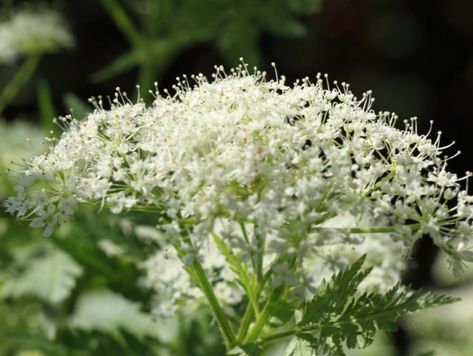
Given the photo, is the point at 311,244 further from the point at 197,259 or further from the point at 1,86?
the point at 1,86

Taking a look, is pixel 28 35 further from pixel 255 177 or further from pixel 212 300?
pixel 255 177

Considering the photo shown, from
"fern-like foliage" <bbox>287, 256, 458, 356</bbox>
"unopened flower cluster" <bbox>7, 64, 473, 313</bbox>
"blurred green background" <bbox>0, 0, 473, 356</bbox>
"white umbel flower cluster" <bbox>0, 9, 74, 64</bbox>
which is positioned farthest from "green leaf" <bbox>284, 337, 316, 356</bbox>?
"white umbel flower cluster" <bbox>0, 9, 74, 64</bbox>

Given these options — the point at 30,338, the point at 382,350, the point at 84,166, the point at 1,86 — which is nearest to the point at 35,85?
the point at 1,86

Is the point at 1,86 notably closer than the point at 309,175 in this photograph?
No

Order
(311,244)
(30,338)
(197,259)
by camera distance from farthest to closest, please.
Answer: (30,338)
(197,259)
(311,244)

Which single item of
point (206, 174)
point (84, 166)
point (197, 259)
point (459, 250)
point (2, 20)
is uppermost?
point (2, 20)

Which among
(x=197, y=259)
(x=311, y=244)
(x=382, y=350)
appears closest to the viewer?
(x=311, y=244)

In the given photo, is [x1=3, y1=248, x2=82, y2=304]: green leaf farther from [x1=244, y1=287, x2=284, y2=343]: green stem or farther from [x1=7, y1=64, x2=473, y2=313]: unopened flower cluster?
[x1=244, y1=287, x2=284, y2=343]: green stem

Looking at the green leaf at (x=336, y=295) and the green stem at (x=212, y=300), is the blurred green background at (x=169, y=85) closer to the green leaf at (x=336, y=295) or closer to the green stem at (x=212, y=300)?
the green stem at (x=212, y=300)
